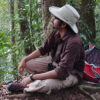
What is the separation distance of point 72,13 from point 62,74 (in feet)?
3.56

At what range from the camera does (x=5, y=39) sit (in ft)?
14.1

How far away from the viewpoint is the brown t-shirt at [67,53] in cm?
281

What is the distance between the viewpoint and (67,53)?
2.82m

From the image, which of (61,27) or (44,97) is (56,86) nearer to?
(44,97)

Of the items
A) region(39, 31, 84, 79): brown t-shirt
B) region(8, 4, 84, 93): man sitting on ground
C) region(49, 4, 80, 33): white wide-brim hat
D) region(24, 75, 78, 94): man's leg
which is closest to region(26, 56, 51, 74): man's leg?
region(8, 4, 84, 93): man sitting on ground

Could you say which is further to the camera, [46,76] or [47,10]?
[47,10]

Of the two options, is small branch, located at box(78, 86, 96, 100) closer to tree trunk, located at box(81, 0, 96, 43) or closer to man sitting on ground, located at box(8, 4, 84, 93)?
man sitting on ground, located at box(8, 4, 84, 93)

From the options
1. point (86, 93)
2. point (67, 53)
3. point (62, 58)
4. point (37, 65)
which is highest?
point (67, 53)

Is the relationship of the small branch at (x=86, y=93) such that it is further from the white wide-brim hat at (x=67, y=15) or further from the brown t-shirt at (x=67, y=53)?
the white wide-brim hat at (x=67, y=15)

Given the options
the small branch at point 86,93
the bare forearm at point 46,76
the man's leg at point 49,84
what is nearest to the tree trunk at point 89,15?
the small branch at point 86,93

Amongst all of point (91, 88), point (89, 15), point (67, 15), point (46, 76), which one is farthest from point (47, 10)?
point (91, 88)

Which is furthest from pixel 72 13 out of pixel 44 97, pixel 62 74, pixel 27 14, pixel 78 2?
pixel 27 14

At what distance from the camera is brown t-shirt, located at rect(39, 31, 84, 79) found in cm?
281

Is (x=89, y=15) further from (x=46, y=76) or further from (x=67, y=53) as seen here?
(x=46, y=76)
